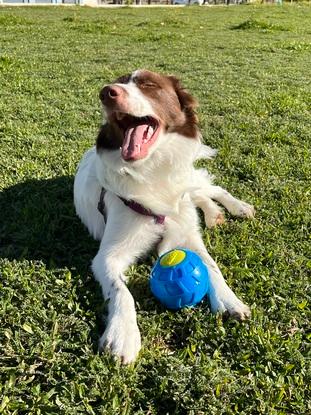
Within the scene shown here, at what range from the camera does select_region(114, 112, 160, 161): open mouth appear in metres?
3.20

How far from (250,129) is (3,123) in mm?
3091

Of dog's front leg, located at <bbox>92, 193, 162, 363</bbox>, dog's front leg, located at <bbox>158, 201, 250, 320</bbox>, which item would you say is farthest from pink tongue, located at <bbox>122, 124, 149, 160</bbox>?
dog's front leg, located at <bbox>158, 201, 250, 320</bbox>

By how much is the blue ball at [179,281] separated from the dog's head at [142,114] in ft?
2.52

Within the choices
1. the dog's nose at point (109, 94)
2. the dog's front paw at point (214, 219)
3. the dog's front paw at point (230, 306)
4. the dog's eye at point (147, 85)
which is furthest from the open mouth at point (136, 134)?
the dog's front paw at point (230, 306)

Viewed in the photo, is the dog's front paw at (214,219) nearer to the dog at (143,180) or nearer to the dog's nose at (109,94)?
the dog at (143,180)

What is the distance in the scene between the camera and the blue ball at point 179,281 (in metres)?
2.79

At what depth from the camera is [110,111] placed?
10.2 ft

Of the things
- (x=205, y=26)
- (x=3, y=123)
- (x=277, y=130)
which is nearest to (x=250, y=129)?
(x=277, y=130)

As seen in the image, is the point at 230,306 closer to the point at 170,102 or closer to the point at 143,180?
the point at 143,180

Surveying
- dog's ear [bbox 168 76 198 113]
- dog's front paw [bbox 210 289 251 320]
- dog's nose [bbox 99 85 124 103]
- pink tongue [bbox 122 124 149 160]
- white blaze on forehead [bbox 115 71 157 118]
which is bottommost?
dog's front paw [bbox 210 289 251 320]

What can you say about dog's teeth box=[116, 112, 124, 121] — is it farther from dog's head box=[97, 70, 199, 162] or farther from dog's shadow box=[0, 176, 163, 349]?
dog's shadow box=[0, 176, 163, 349]

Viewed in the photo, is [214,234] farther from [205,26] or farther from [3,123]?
[205,26]

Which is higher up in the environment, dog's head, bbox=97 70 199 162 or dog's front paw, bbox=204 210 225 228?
dog's head, bbox=97 70 199 162

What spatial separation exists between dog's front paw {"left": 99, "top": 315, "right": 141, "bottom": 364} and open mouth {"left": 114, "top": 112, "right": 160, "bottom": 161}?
1.09 meters
